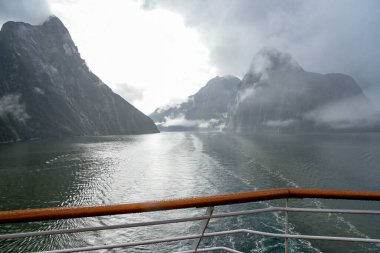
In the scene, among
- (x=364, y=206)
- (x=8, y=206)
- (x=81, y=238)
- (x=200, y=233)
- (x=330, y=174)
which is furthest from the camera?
(x=330, y=174)

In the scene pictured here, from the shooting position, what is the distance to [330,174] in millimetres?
49312

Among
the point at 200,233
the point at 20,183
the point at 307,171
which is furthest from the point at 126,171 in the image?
the point at 200,233

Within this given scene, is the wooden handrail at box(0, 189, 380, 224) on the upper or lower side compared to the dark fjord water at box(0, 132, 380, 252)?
upper

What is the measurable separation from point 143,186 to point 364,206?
104 ft

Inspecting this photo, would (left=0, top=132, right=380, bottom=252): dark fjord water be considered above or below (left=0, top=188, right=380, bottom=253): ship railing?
below

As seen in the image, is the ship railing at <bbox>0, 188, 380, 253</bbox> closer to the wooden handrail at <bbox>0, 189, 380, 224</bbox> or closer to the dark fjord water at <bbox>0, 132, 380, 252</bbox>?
the wooden handrail at <bbox>0, 189, 380, 224</bbox>

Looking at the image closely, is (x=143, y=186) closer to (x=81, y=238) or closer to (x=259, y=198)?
(x=81, y=238)

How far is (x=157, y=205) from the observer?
2404mm

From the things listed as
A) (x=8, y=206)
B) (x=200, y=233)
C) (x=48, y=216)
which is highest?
(x=48, y=216)

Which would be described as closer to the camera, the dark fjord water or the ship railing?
the ship railing

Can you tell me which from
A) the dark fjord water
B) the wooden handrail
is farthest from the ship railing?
the dark fjord water

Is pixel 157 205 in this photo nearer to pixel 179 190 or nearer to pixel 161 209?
pixel 161 209

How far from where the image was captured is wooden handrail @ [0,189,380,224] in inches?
83.7

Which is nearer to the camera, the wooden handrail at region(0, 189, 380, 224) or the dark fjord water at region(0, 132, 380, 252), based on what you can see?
the wooden handrail at region(0, 189, 380, 224)
